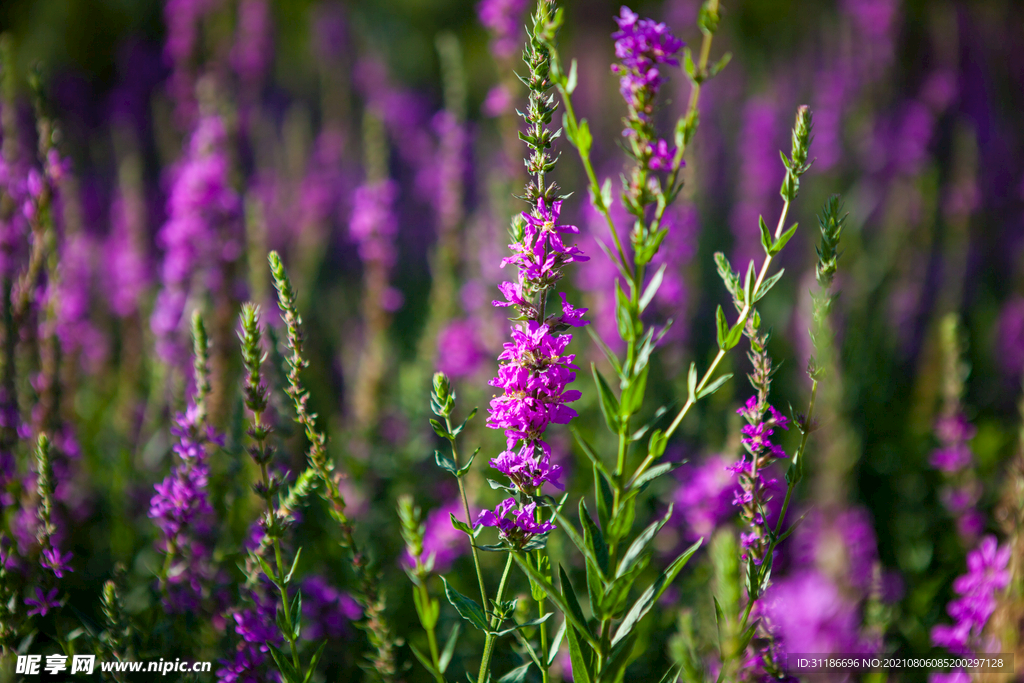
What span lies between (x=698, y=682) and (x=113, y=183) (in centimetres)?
769

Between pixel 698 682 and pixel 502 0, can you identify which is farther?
pixel 502 0

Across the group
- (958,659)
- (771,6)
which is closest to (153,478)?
(958,659)

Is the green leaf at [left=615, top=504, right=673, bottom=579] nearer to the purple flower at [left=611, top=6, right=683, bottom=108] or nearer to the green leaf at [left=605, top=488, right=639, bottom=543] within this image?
the green leaf at [left=605, top=488, right=639, bottom=543]

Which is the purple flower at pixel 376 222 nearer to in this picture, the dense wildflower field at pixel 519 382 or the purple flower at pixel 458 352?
the dense wildflower field at pixel 519 382

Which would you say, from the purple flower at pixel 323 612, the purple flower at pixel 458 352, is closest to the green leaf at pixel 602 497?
the purple flower at pixel 323 612

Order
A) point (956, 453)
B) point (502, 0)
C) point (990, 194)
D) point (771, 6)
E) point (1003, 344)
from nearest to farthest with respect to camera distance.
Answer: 1. point (956, 453)
2. point (502, 0)
3. point (1003, 344)
4. point (990, 194)
5. point (771, 6)

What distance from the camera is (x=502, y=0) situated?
3268 millimetres

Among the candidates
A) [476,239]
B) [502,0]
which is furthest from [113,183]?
[502,0]

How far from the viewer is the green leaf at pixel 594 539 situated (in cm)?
120

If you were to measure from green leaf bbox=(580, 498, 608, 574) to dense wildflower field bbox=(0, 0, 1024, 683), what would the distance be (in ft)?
0.04

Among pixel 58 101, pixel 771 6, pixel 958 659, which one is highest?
pixel 771 6

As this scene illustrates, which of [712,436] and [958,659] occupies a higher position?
[712,436]

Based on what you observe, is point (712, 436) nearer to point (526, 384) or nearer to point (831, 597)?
point (831, 597)

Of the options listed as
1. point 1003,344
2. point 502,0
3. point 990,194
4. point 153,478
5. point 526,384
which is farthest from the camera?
point 990,194
